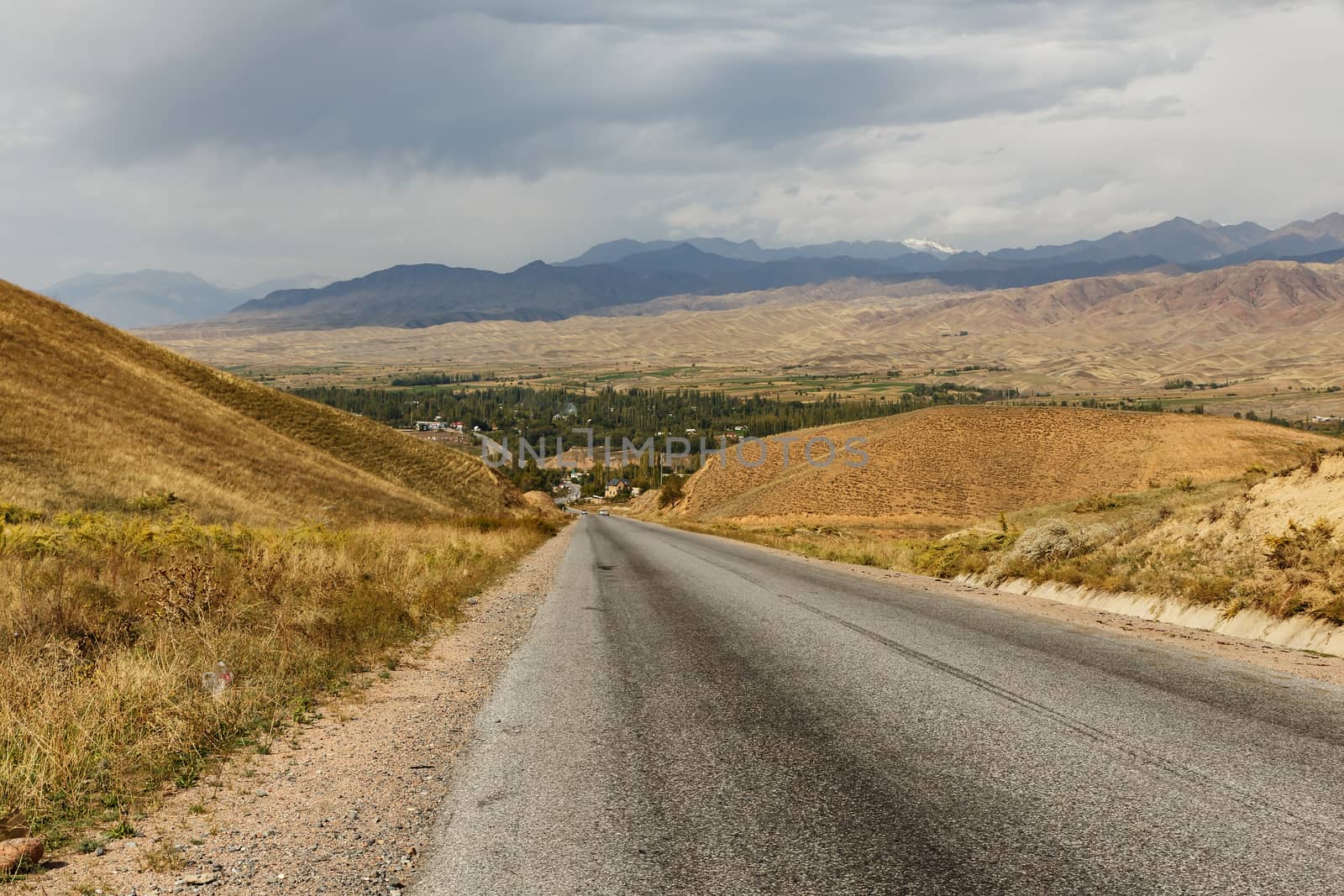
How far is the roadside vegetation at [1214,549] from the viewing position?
Answer: 1211 cm

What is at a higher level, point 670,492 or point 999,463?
point 999,463

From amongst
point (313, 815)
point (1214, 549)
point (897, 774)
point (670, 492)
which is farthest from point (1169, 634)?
point (670, 492)

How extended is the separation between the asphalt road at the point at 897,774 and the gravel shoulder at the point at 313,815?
332 mm

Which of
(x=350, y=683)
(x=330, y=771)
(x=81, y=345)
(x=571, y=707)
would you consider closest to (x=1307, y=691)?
(x=571, y=707)

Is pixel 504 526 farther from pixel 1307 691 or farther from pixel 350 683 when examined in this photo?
pixel 1307 691

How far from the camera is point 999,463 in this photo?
71.9 m

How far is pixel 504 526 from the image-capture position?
139ft

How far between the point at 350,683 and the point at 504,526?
33.6 m

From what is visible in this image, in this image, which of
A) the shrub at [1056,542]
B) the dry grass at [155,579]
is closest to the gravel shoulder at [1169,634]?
the shrub at [1056,542]

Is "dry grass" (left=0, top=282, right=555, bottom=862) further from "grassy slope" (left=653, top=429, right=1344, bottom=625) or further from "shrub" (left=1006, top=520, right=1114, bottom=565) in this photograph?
"shrub" (left=1006, top=520, right=1114, bottom=565)

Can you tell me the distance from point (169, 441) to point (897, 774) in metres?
39.4

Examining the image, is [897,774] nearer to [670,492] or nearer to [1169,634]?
[1169,634]

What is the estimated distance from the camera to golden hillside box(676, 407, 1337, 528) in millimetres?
64562

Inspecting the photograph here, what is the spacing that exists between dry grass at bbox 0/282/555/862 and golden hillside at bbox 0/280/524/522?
0.15 m
